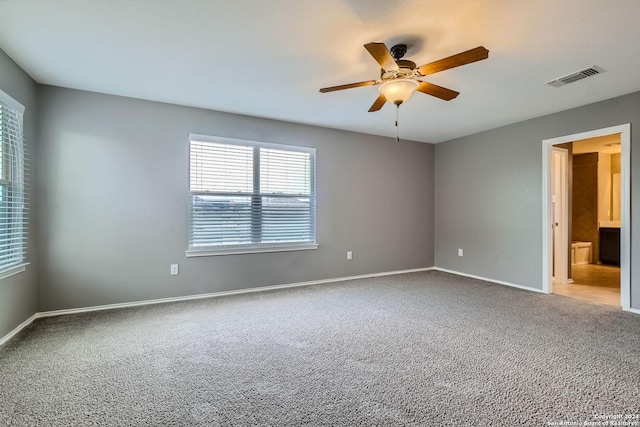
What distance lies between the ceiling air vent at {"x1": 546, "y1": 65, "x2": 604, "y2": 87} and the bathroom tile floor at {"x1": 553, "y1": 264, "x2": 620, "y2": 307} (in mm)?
2639

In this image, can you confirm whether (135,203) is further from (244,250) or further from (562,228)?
(562,228)

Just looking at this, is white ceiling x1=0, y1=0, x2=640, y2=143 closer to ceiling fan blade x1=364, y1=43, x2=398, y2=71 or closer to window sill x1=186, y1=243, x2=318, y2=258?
ceiling fan blade x1=364, y1=43, x2=398, y2=71

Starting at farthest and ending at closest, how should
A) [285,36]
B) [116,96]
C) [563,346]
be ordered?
[116,96] < [563,346] < [285,36]

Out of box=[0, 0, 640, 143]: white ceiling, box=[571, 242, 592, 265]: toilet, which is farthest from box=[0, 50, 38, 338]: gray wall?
box=[571, 242, 592, 265]: toilet

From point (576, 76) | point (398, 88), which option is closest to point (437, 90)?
point (398, 88)

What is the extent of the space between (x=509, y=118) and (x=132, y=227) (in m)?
5.14

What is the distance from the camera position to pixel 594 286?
452 centimetres

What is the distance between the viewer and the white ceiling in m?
1.97

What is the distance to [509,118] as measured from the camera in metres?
4.30

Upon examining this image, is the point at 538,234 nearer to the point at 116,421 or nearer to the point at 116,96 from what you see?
the point at 116,421

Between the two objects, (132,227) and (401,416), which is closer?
(401,416)

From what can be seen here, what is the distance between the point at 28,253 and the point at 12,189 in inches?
26.1

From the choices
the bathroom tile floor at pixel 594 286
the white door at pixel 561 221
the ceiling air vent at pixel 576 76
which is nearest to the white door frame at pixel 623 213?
the bathroom tile floor at pixel 594 286

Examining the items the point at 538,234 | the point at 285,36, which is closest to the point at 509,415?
the point at 285,36
